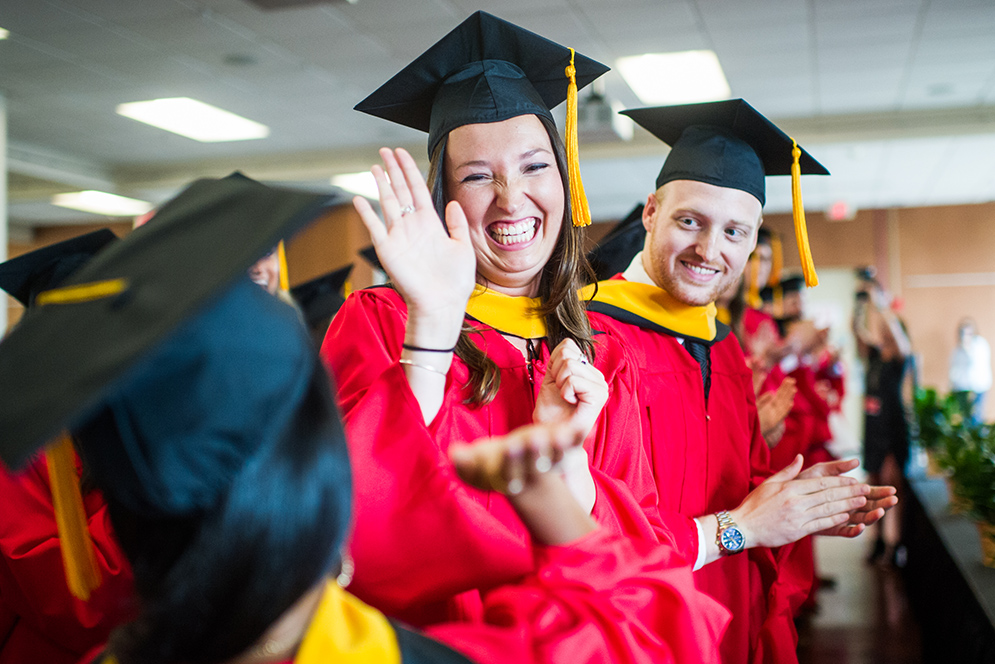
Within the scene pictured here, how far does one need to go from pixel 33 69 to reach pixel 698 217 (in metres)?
5.81

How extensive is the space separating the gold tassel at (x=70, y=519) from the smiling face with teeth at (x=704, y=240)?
1459mm

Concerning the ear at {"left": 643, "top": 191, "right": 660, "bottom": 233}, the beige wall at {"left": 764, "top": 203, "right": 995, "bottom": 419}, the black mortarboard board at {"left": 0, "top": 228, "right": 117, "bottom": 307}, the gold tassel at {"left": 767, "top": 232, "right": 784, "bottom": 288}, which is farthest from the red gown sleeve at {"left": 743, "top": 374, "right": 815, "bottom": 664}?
the beige wall at {"left": 764, "top": 203, "right": 995, "bottom": 419}

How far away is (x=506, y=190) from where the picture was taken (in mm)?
1405

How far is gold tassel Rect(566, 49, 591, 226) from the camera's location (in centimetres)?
155

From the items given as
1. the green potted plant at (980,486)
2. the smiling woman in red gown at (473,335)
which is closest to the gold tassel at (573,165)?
the smiling woman in red gown at (473,335)

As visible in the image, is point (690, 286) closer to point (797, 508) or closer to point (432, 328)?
point (797, 508)

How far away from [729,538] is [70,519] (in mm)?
1238

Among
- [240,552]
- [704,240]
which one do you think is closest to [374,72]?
[704,240]

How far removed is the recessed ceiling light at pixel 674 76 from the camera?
580cm

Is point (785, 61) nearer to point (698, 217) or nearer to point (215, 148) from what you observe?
point (698, 217)

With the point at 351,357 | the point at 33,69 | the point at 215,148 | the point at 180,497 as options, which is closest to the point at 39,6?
the point at 33,69

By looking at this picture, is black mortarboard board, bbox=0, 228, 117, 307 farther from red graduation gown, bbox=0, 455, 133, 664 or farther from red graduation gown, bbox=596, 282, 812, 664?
red graduation gown, bbox=596, 282, 812, 664

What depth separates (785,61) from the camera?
5965mm

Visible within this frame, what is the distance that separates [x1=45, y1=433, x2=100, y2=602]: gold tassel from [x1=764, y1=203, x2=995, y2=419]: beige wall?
12.9 metres
